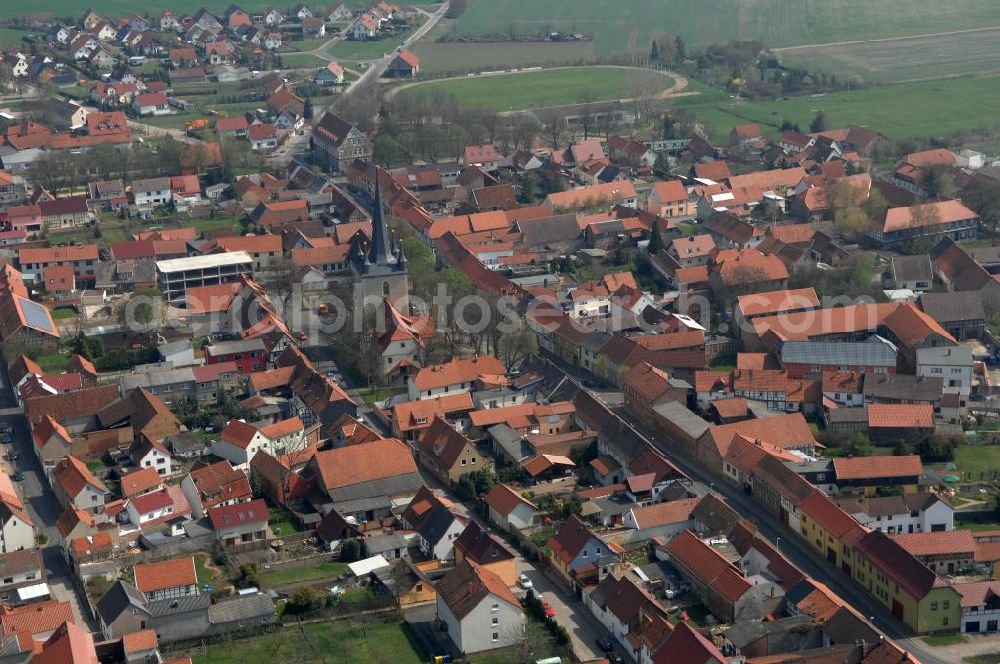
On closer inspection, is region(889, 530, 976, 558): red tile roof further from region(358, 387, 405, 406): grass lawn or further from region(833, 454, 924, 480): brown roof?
region(358, 387, 405, 406): grass lawn

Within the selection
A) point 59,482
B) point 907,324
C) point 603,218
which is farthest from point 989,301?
point 59,482

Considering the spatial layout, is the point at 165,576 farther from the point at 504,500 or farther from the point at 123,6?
the point at 123,6

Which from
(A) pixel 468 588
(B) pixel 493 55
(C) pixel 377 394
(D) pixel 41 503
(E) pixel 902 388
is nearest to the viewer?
(A) pixel 468 588

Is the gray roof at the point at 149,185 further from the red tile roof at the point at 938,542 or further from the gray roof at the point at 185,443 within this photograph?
the red tile roof at the point at 938,542

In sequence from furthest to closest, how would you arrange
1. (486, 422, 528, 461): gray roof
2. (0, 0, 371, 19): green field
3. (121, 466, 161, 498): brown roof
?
(0, 0, 371, 19): green field < (486, 422, 528, 461): gray roof < (121, 466, 161, 498): brown roof

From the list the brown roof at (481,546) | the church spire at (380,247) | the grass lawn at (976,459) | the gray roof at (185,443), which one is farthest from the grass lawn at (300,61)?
the brown roof at (481,546)

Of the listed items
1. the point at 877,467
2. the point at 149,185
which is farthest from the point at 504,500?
the point at 149,185


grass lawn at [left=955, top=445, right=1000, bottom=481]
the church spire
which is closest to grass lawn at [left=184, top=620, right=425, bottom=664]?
grass lawn at [left=955, top=445, right=1000, bottom=481]
